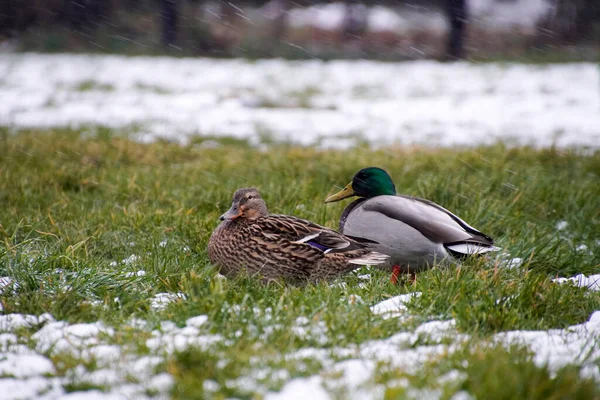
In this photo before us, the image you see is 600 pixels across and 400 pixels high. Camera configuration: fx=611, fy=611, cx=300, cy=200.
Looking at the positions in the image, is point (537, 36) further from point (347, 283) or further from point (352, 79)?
point (347, 283)

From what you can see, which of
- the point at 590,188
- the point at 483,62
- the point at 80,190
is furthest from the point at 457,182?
the point at 483,62

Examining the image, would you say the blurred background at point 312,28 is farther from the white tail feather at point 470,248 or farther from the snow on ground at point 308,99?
the white tail feather at point 470,248

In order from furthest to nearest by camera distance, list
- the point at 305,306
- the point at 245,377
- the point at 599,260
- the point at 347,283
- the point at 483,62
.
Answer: the point at 483,62 < the point at 599,260 < the point at 347,283 < the point at 305,306 < the point at 245,377

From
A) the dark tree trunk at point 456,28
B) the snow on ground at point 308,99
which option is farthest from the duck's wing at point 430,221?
the dark tree trunk at point 456,28

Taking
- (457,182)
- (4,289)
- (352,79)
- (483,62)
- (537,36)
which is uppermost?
(537,36)

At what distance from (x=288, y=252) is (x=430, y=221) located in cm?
92

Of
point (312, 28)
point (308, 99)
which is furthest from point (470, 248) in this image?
point (312, 28)

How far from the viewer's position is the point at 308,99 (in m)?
13.5

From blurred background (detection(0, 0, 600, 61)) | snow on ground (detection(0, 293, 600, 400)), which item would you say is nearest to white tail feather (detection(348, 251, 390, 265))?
snow on ground (detection(0, 293, 600, 400))

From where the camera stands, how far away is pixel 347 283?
3881 mm

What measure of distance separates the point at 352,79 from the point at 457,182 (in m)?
11.2

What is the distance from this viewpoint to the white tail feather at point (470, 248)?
12.5 feet

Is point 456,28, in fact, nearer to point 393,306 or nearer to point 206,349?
point 393,306

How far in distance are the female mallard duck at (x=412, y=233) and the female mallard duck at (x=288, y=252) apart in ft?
0.50
